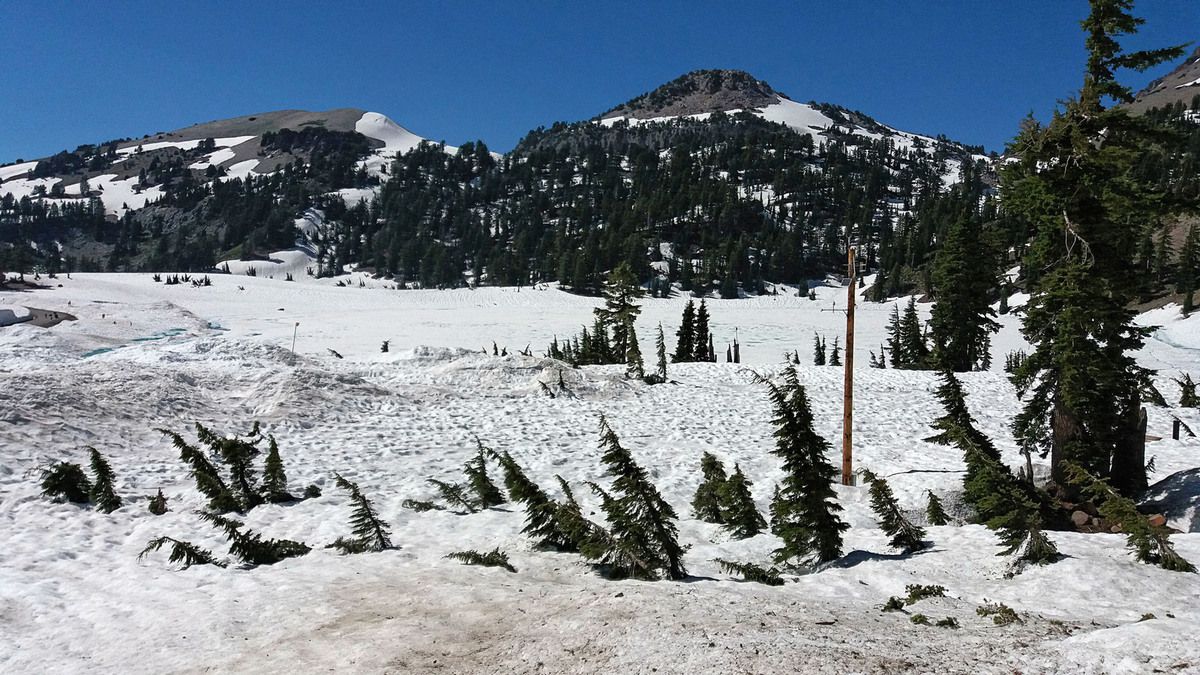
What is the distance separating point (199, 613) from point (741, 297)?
456 ft

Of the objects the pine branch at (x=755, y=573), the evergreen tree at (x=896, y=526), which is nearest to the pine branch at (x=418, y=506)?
the pine branch at (x=755, y=573)

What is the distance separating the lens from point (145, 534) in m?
11.3

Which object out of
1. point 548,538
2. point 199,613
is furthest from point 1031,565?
point 199,613

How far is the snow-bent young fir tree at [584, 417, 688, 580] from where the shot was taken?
30.2ft

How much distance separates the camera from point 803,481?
32.6 ft

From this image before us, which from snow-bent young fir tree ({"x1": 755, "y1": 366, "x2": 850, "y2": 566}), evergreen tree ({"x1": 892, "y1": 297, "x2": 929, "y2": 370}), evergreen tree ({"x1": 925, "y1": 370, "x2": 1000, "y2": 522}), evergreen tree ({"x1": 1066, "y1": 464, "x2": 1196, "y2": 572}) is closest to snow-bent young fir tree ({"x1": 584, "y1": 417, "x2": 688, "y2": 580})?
snow-bent young fir tree ({"x1": 755, "y1": 366, "x2": 850, "y2": 566})

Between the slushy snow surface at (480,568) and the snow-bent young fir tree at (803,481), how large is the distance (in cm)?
49

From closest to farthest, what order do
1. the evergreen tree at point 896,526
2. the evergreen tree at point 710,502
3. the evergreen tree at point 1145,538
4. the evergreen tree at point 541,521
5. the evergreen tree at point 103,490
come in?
the evergreen tree at point 1145,538 < the evergreen tree at point 896,526 < the evergreen tree at point 541,521 < the evergreen tree at point 103,490 < the evergreen tree at point 710,502

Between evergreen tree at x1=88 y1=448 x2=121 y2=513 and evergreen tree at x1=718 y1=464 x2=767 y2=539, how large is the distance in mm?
12042

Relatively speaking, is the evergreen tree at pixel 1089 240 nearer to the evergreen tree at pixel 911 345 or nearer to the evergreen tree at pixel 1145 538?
the evergreen tree at pixel 1145 538

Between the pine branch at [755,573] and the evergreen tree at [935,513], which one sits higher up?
the pine branch at [755,573]

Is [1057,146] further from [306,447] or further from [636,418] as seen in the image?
[306,447]

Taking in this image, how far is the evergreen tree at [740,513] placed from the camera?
497 inches

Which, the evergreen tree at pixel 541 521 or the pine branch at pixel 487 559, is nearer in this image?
the pine branch at pixel 487 559
